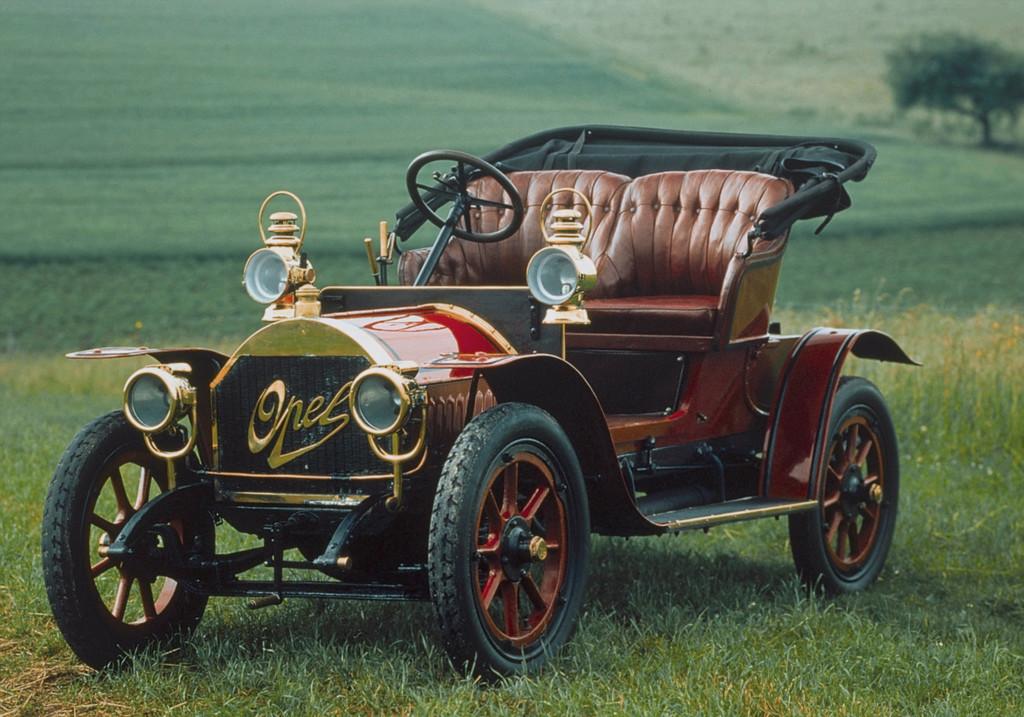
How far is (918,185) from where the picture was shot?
22.1 meters

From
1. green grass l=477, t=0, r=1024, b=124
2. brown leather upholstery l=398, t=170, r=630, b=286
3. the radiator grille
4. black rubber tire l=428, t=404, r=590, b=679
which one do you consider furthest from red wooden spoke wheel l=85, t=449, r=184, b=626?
green grass l=477, t=0, r=1024, b=124

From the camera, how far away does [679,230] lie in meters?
6.30

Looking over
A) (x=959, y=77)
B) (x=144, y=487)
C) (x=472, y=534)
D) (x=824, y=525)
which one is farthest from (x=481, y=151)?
(x=472, y=534)

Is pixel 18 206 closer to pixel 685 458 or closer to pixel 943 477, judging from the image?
pixel 943 477

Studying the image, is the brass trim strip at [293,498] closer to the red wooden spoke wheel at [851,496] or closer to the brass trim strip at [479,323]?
the brass trim strip at [479,323]

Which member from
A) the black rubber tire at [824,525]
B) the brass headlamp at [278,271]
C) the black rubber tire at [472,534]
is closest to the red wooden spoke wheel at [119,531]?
the brass headlamp at [278,271]

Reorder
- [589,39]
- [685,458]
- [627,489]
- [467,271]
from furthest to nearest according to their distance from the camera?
[589,39] → [467,271] → [685,458] → [627,489]

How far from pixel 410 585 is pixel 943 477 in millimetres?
4634

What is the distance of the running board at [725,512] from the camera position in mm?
5133

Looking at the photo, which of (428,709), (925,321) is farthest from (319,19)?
(428,709)

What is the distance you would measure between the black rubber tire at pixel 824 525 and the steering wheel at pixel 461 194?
1.59 m

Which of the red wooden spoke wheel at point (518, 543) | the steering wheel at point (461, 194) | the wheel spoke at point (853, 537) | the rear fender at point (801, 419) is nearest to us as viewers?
the red wooden spoke wheel at point (518, 543)

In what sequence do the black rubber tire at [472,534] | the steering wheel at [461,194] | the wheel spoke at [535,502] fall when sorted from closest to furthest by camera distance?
1. the black rubber tire at [472,534]
2. the wheel spoke at [535,502]
3. the steering wheel at [461,194]

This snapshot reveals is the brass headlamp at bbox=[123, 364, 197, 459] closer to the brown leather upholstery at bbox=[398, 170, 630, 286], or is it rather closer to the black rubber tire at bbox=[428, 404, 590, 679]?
the black rubber tire at bbox=[428, 404, 590, 679]
